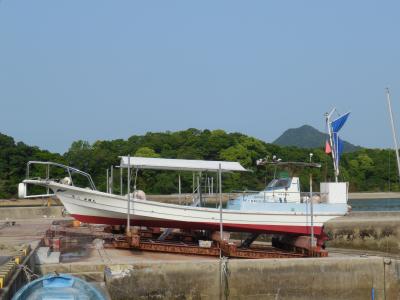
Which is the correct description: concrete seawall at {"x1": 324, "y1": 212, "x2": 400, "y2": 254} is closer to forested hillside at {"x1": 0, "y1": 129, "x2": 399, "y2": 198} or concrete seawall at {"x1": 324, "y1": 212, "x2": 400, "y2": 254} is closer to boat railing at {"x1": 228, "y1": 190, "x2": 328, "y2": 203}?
boat railing at {"x1": 228, "y1": 190, "x2": 328, "y2": 203}

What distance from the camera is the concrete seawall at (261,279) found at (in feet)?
48.0

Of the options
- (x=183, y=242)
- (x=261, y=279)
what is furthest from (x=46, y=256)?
(x=183, y=242)

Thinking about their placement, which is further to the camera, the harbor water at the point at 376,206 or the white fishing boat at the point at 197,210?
the harbor water at the point at 376,206

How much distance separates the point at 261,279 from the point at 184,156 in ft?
183

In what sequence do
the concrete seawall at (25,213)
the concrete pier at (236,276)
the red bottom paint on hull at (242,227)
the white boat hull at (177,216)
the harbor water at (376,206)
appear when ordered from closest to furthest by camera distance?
the concrete pier at (236,276)
the white boat hull at (177,216)
the red bottom paint on hull at (242,227)
the concrete seawall at (25,213)
the harbor water at (376,206)

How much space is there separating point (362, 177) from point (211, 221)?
237 feet

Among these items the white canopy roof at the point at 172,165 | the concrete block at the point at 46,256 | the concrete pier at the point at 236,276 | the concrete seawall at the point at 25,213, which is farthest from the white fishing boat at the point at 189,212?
the concrete seawall at the point at 25,213

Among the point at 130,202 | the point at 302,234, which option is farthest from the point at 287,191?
the point at 130,202

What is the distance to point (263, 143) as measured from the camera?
8744cm

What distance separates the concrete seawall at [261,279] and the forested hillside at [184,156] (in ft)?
106

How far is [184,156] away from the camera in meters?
71.0

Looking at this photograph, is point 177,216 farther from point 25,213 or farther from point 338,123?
point 25,213

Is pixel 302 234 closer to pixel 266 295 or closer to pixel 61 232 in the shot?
pixel 266 295

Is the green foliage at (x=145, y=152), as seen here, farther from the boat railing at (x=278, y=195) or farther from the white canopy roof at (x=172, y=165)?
the boat railing at (x=278, y=195)
